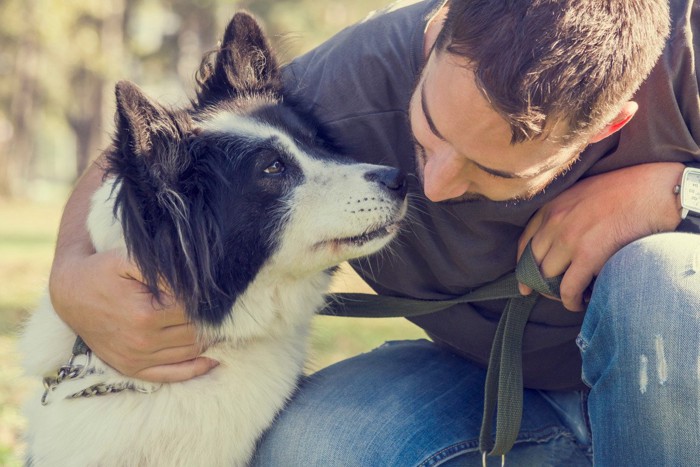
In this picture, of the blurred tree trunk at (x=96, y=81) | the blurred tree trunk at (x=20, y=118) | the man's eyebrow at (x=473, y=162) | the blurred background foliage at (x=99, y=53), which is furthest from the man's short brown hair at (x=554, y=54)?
the blurred tree trunk at (x=20, y=118)

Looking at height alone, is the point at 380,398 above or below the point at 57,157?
above

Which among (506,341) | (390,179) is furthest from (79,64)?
(506,341)

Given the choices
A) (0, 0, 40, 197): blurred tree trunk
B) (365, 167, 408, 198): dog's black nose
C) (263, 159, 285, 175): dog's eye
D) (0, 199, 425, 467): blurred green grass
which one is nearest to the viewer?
(365, 167, 408, 198): dog's black nose

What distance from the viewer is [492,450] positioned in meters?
2.21

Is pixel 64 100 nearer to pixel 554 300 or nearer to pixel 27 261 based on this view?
pixel 27 261

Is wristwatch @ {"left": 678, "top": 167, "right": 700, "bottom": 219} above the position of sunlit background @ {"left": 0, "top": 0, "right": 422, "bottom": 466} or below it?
above

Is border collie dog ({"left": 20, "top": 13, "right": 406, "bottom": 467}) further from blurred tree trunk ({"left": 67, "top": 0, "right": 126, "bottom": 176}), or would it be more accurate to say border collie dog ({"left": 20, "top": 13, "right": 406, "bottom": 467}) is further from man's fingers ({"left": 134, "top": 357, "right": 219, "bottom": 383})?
blurred tree trunk ({"left": 67, "top": 0, "right": 126, "bottom": 176})

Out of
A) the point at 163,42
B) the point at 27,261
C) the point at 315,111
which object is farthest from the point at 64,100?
the point at 315,111

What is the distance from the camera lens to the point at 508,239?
7.64 feet

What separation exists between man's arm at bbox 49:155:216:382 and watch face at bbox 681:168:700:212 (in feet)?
4.60

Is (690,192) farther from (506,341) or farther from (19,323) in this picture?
(19,323)

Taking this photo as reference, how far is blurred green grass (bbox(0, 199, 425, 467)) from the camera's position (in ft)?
9.95

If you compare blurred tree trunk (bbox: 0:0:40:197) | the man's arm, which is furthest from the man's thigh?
blurred tree trunk (bbox: 0:0:40:197)

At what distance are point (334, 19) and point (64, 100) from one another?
333 inches
